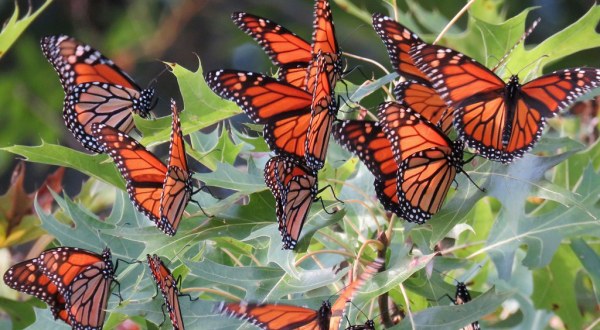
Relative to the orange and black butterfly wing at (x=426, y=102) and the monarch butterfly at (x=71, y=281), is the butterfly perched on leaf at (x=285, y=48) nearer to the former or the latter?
the orange and black butterfly wing at (x=426, y=102)

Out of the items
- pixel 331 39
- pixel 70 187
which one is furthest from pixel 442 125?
pixel 70 187

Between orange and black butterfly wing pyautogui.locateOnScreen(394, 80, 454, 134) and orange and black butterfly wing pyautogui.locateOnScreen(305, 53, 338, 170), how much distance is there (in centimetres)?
13

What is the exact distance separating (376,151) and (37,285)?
87 cm

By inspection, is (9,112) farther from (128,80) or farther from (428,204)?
(428,204)

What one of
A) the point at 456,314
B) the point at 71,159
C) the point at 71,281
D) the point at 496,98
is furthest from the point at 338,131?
the point at 71,281

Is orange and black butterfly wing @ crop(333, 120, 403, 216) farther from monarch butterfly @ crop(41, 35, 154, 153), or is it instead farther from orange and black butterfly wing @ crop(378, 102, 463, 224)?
monarch butterfly @ crop(41, 35, 154, 153)

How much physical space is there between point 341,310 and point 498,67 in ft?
2.58

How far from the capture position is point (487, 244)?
2.03 metres

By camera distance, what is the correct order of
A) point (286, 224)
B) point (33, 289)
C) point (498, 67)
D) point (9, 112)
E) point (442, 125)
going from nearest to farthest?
point (286, 224) → point (442, 125) → point (498, 67) → point (33, 289) → point (9, 112)

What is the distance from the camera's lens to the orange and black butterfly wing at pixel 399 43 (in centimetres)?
170

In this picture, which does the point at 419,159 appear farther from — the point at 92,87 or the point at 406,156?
the point at 92,87

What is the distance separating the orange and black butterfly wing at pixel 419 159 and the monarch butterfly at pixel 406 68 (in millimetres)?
57

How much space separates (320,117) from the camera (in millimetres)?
1741

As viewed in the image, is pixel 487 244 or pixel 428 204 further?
pixel 487 244
